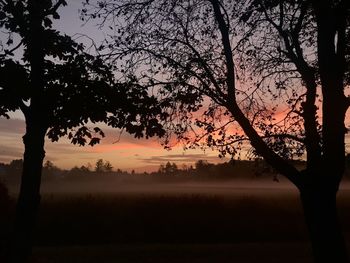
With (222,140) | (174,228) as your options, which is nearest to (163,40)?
(222,140)

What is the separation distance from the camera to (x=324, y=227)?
1226cm

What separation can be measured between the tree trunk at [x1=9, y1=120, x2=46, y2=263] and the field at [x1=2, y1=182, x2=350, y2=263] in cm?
754

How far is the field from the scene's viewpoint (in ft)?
71.9

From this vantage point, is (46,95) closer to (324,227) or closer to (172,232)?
(324,227)

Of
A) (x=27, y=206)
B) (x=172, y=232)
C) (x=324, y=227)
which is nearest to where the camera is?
(x=324, y=227)

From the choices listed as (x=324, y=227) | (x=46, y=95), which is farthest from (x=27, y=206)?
(x=324, y=227)

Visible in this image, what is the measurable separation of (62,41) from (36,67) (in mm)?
983

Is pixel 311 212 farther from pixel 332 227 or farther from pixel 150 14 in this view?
pixel 150 14

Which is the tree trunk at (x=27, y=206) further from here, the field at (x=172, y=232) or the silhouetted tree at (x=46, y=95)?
the field at (x=172, y=232)

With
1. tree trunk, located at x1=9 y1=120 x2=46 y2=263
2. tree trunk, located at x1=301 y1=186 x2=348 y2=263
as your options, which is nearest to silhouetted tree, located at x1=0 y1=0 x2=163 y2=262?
tree trunk, located at x1=9 y1=120 x2=46 y2=263

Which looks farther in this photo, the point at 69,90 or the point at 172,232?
the point at 172,232

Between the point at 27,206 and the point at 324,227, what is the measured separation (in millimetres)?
7312

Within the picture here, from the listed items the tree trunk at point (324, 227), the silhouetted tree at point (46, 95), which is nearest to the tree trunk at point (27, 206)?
the silhouetted tree at point (46, 95)

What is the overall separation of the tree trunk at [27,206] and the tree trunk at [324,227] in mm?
6732
